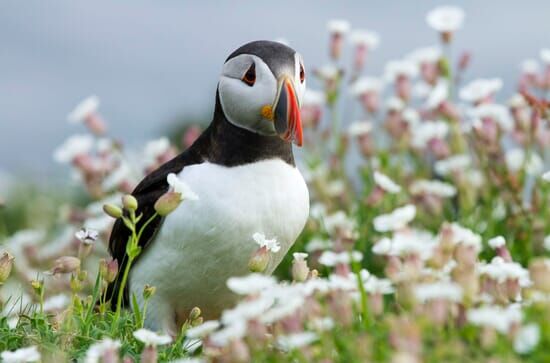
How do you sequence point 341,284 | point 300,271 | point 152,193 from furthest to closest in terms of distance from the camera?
1. point 152,193
2. point 300,271
3. point 341,284

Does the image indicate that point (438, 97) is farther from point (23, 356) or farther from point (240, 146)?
point (23, 356)

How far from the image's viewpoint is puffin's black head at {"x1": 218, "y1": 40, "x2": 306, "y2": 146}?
460 centimetres

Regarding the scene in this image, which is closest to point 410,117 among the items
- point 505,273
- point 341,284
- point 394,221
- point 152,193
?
point 152,193

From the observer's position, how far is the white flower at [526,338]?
9.45ft

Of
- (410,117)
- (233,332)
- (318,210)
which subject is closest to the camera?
(233,332)

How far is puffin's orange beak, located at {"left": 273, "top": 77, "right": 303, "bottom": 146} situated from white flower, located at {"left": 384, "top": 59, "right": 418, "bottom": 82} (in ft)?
11.7

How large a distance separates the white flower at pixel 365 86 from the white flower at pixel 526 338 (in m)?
5.46

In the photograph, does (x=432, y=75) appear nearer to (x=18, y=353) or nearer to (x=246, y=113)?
(x=246, y=113)

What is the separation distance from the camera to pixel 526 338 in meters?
2.89

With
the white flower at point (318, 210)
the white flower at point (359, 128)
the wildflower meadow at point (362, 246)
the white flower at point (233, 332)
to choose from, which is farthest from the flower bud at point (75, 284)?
the white flower at point (359, 128)

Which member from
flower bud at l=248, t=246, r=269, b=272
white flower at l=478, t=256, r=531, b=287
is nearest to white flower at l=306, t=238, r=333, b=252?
flower bud at l=248, t=246, r=269, b=272

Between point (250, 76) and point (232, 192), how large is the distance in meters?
0.49

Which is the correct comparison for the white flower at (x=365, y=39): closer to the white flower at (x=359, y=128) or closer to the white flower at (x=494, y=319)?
the white flower at (x=359, y=128)

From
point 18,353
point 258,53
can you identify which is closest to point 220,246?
point 258,53
